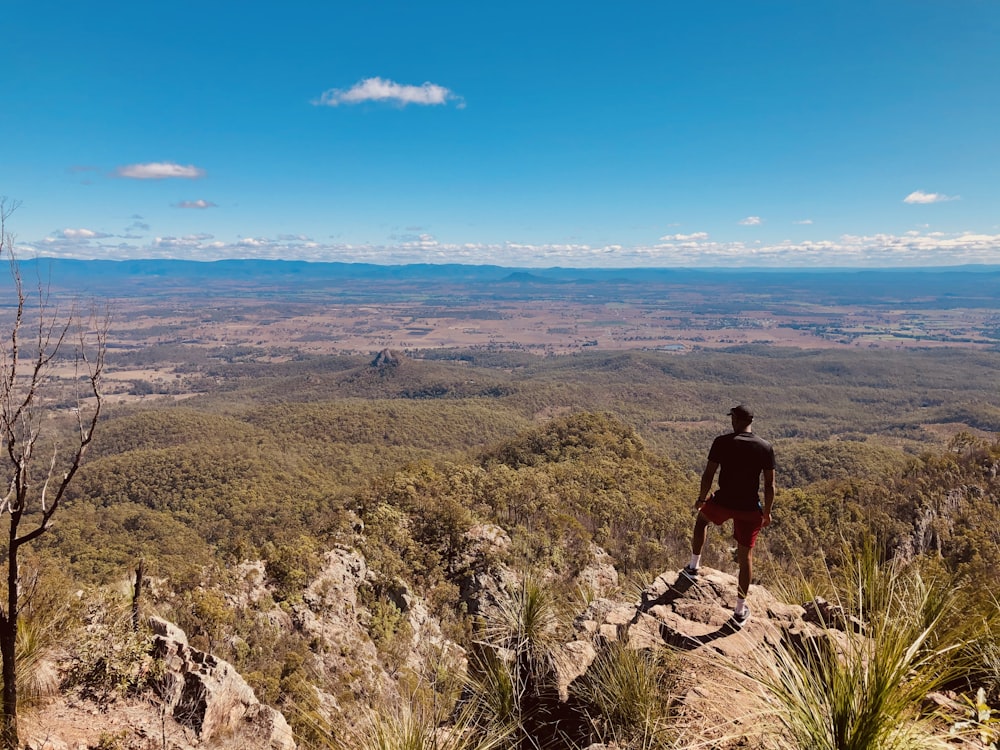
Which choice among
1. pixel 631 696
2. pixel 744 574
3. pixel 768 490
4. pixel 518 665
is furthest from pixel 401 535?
pixel 631 696

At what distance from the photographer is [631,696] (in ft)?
15.5

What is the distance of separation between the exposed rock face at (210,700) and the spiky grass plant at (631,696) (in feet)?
22.3

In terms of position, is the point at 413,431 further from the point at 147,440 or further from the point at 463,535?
the point at 463,535

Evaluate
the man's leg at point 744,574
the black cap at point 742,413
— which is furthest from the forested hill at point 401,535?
the black cap at point 742,413

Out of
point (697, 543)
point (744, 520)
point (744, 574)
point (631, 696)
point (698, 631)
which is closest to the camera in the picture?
point (631, 696)

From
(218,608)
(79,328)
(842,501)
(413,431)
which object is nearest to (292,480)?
(413,431)

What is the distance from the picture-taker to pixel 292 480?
6225cm

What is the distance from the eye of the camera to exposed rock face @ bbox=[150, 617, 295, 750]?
8.58 meters

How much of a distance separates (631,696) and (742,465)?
129 inches

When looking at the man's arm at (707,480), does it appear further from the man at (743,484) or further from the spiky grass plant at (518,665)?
the spiky grass plant at (518,665)

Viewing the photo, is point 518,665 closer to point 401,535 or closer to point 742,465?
point 742,465

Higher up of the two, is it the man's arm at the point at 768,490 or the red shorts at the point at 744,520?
the man's arm at the point at 768,490

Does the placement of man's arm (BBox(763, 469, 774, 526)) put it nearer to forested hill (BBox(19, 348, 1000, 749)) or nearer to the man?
the man

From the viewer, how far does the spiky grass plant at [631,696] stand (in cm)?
453
